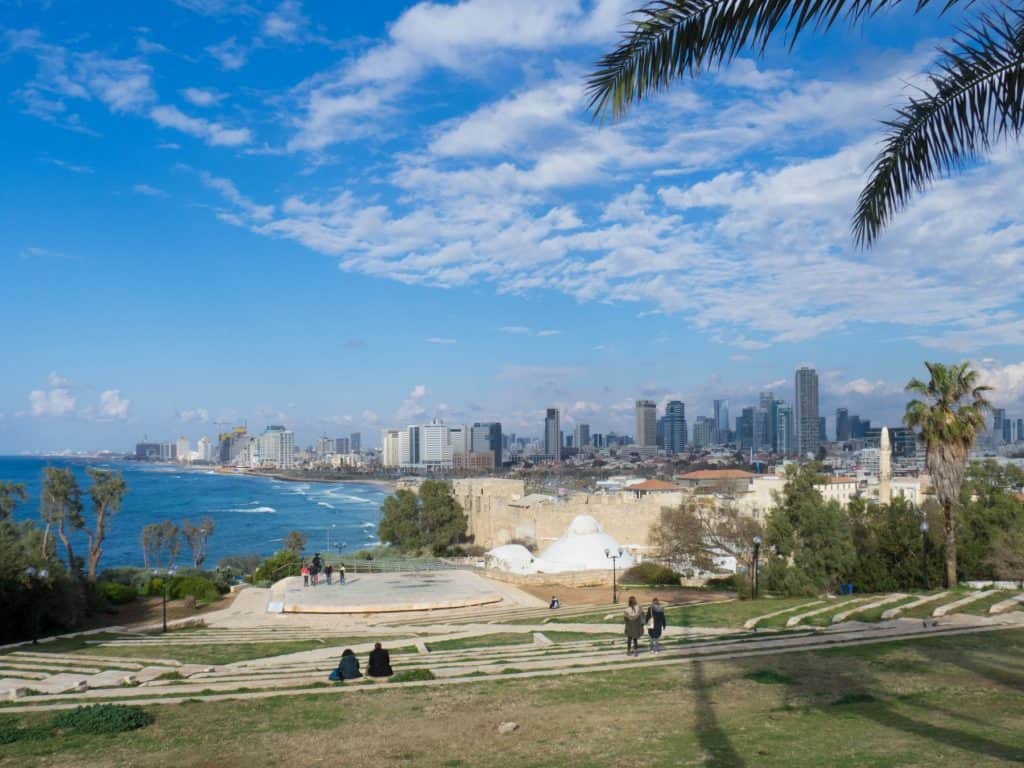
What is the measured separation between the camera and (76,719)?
1008 centimetres

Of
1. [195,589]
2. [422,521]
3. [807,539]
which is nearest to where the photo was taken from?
[807,539]

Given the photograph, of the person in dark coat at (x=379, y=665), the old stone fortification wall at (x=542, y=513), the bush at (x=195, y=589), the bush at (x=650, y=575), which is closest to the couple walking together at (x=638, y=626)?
the person in dark coat at (x=379, y=665)

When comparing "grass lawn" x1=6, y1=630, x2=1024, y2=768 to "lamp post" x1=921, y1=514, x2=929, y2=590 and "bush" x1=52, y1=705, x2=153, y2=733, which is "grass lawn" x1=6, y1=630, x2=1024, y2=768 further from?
"lamp post" x1=921, y1=514, x2=929, y2=590

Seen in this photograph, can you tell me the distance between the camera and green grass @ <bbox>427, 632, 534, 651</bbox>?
17.6 m

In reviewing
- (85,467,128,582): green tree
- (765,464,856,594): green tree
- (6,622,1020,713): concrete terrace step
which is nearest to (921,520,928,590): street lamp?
(765,464,856,594): green tree

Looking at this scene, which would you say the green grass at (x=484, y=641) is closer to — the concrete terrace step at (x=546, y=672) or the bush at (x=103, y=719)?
the concrete terrace step at (x=546, y=672)

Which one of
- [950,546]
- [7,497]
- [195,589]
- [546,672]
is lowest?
[195,589]

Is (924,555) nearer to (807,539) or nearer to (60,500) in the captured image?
(807,539)

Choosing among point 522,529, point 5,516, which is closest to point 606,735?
point 5,516

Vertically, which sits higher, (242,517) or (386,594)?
(386,594)

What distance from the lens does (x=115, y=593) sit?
99.3 feet

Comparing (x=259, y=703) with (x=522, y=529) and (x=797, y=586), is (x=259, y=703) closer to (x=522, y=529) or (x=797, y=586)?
(x=797, y=586)

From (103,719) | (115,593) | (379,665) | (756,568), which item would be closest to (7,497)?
(115,593)

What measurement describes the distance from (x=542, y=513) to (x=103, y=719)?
48.9 meters
